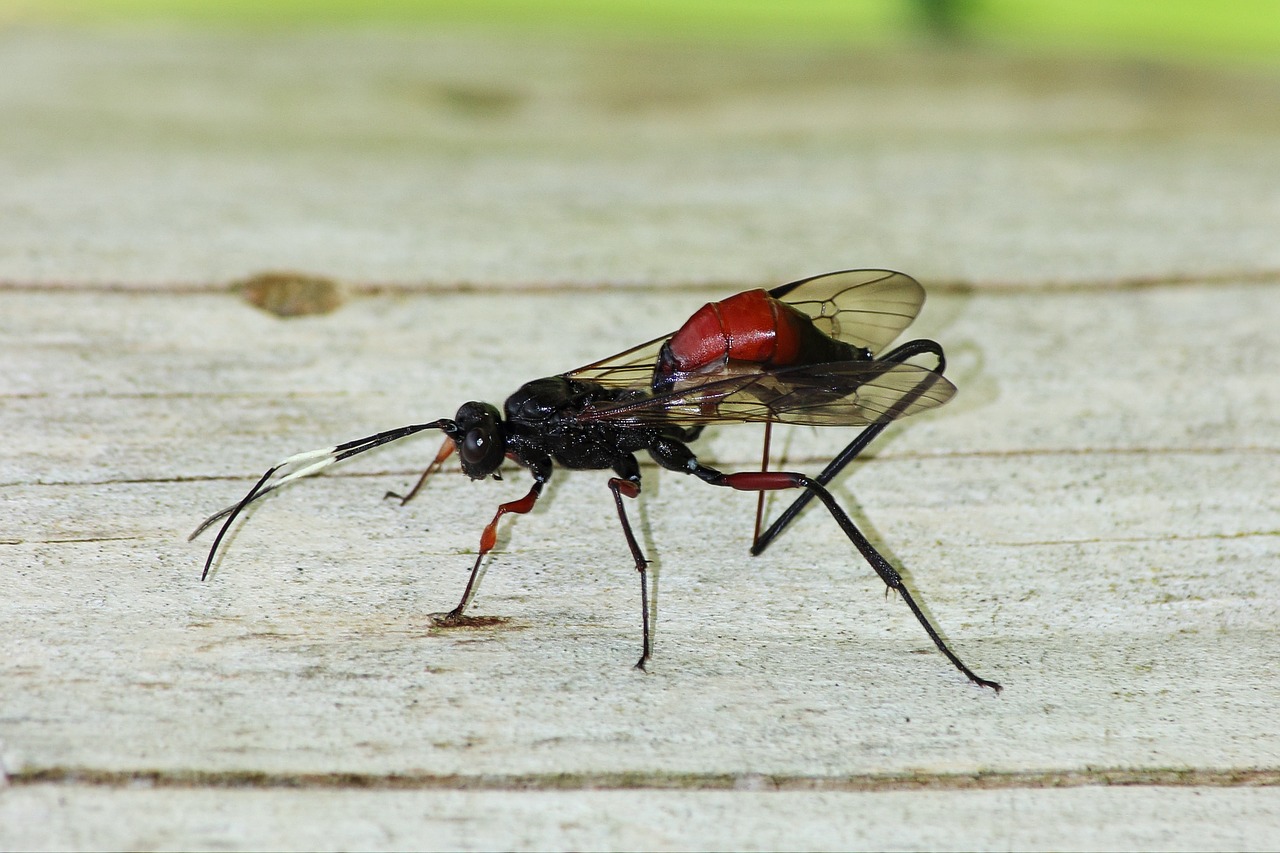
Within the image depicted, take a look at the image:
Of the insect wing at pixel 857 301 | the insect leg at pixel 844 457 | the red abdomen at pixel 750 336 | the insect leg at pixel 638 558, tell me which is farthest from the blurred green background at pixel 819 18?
the insect leg at pixel 638 558

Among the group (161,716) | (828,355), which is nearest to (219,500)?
(161,716)

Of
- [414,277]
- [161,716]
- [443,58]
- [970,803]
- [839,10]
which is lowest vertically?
[161,716]

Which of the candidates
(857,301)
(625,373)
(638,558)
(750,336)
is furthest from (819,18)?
(638,558)

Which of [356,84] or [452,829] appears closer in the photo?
[452,829]

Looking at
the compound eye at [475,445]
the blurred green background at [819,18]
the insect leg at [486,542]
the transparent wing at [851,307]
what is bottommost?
the insect leg at [486,542]

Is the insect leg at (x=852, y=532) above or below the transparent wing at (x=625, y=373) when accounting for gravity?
below

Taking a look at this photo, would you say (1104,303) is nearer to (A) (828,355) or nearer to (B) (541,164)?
(A) (828,355)

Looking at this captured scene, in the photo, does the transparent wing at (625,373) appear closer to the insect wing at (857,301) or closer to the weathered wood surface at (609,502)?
the weathered wood surface at (609,502)
